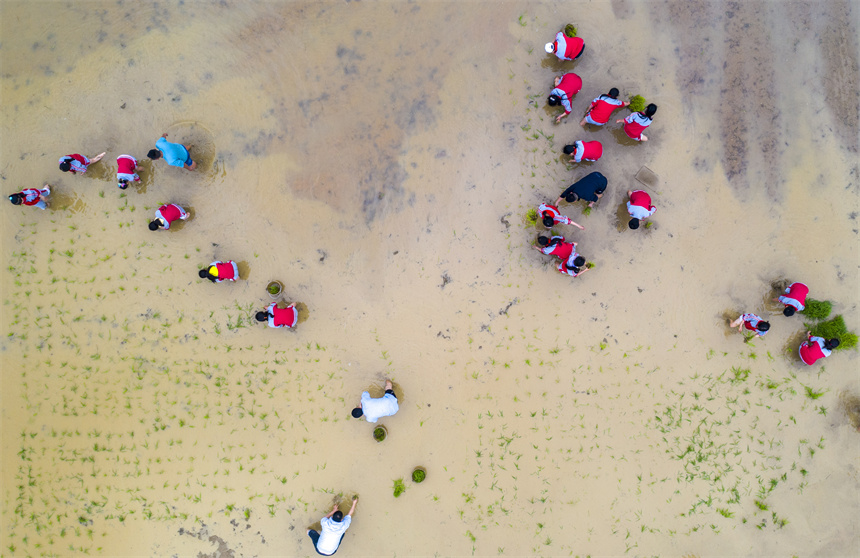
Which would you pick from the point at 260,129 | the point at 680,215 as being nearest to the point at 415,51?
the point at 260,129

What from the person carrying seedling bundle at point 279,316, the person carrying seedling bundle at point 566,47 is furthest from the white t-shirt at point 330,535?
the person carrying seedling bundle at point 566,47

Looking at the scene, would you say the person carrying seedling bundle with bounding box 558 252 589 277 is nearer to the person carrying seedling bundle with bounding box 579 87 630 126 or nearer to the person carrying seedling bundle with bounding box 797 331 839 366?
the person carrying seedling bundle with bounding box 579 87 630 126

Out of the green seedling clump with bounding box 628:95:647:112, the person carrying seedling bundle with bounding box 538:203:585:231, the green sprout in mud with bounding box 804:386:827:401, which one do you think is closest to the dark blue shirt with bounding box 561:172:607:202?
the person carrying seedling bundle with bounding box 538:203:585:231

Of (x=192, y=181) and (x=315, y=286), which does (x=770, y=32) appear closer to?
(x=315, y=286)

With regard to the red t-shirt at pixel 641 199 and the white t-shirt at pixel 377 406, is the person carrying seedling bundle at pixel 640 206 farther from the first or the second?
the white t-shirt at pixel 377 406

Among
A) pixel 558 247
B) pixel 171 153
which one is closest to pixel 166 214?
pixel 171 153
